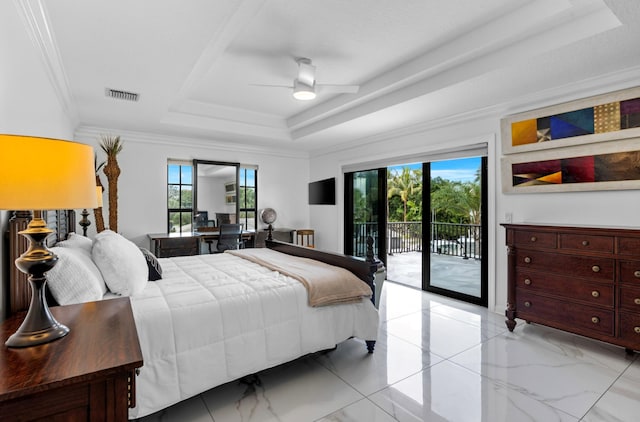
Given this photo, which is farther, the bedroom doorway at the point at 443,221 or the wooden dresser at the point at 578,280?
the bedroom doorway at the point at 443,221

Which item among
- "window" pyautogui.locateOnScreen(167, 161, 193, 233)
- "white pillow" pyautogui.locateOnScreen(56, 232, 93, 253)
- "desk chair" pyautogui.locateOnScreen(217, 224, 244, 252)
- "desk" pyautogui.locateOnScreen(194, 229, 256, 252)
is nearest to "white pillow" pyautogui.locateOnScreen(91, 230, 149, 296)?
"white pillow" pyautogui.locateOnScreen(56, 232, 93, 253)

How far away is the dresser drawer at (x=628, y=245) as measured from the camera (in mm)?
2418

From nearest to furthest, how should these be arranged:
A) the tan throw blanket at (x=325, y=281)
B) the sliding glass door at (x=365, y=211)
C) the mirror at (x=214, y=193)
→ the tan throw blanket at (x=325, y=281)
the sliding glass door at (x=365, y=211)
the mirror at (x=214, y=193)

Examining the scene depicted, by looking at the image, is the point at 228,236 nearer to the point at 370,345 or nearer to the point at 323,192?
the point at 323,192

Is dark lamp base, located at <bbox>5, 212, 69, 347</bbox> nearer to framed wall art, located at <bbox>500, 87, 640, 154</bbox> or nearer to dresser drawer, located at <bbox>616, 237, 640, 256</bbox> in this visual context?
dresser drawer, located at <bbox>616, 237, 640, 256</bbox>

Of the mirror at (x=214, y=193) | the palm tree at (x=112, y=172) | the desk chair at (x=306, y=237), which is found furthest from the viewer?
the desk chair at (x=306, y=237)

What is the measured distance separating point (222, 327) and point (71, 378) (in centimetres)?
106

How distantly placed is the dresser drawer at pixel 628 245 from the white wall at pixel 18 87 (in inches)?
156

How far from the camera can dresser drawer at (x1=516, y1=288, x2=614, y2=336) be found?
258 cm

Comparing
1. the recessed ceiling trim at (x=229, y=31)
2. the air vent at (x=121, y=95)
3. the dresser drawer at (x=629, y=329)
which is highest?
the recessed ceiling trim at (x=229, y=31)

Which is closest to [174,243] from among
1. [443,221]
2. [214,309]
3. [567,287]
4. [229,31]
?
[214,309]

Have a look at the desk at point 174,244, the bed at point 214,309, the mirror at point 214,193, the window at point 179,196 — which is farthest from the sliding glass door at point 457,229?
the window at point 179,196

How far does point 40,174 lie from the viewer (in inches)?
39.0

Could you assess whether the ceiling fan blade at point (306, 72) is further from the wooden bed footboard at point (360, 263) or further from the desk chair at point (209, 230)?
the desk chair at point (209, 230)
